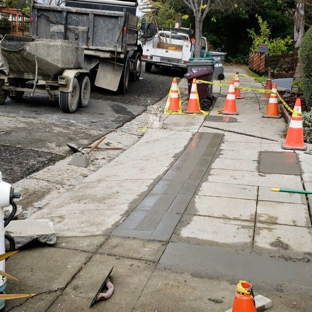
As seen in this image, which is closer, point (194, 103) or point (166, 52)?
point (194, 103)

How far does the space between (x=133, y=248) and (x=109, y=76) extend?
11.1 m

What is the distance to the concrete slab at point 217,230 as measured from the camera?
180 inches

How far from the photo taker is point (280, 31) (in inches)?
1422

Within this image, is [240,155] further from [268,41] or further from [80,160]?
[268,41]

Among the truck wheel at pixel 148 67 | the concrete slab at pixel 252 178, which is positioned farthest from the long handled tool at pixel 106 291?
the truck wheel at pixel 148 67

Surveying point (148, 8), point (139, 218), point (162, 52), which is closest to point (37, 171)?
point (139, 218)

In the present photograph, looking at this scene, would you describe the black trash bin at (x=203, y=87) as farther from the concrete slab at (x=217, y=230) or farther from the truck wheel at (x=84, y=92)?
the concrete slab at (x=217, y=230)

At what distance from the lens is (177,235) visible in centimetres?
465

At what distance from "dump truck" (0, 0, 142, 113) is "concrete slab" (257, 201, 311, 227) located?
7.01 metres

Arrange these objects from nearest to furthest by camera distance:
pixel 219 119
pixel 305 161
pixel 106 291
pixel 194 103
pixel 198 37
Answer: pixel 106 291, pixel 305 161, pixel 219 119, pixel 194 103, pixel 198 37

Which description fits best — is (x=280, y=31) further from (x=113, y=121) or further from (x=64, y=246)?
(x=64, y=246)

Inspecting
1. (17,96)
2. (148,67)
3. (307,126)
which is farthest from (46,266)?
(148,67)

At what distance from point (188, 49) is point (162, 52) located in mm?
1133

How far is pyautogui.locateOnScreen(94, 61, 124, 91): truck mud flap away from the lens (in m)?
14.9
